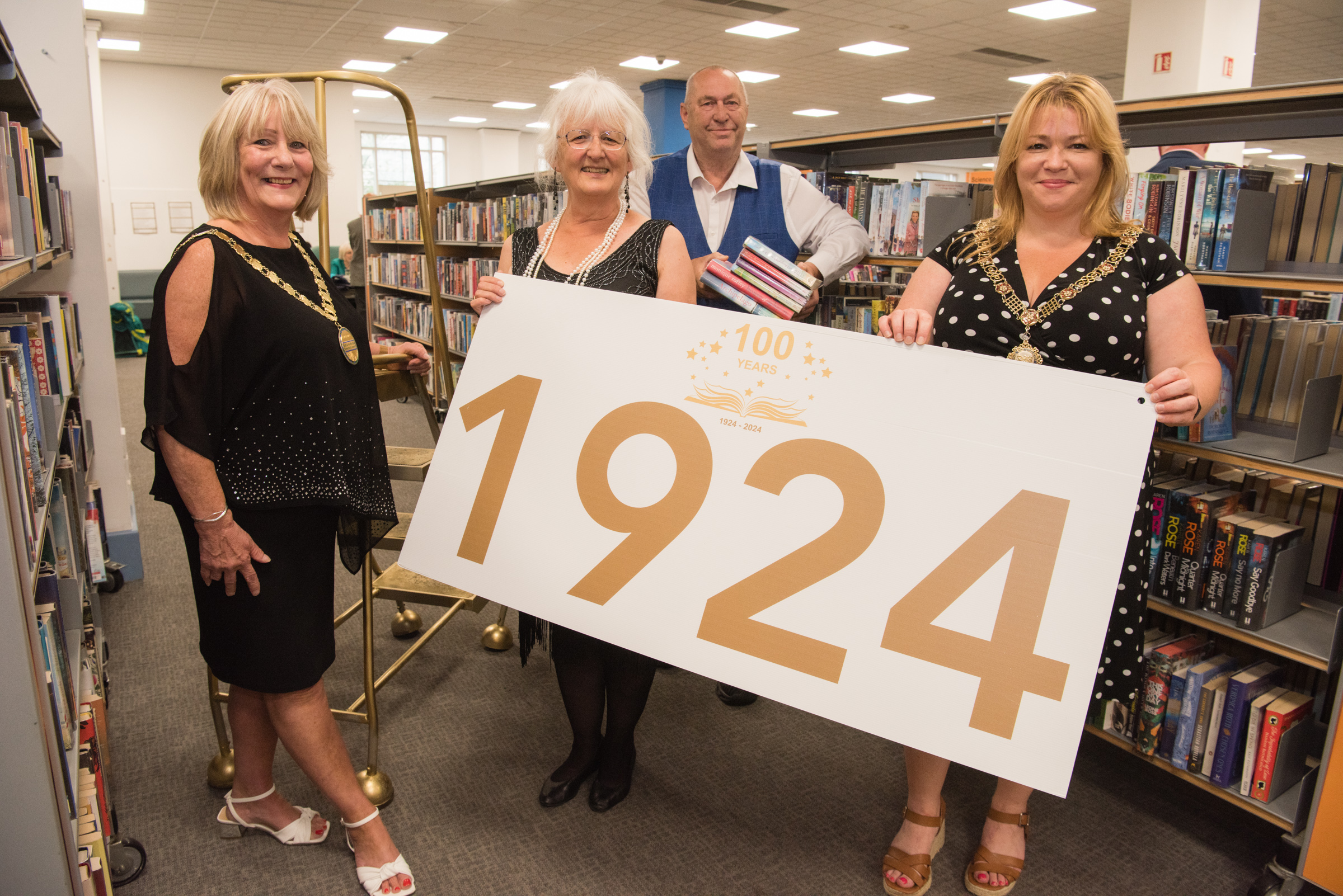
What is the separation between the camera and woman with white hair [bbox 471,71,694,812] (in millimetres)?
1596

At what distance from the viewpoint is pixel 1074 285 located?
1.46 m

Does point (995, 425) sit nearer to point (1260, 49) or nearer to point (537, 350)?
point (537, 350)

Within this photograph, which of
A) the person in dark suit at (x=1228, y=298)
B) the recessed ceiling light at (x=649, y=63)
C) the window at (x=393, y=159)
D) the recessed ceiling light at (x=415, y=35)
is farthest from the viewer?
the window at (x=393, y=159)

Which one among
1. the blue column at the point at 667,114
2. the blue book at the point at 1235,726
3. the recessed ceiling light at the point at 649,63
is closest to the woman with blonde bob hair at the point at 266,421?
the blue book at the point at 1235,726

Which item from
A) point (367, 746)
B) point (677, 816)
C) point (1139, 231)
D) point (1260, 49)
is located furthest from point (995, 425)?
point (1260, 49)

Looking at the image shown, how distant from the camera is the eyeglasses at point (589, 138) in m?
1.58

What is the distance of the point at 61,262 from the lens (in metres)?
2.86

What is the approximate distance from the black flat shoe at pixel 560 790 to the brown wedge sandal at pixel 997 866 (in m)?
0.87

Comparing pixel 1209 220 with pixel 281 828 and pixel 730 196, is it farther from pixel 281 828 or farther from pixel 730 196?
pixel 281 828

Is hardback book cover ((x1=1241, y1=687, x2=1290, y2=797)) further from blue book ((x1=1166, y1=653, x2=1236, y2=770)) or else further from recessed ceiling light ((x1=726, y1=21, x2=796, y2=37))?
recessed ceiling light ((x1=726, y1=21, x2=796, y2=37))

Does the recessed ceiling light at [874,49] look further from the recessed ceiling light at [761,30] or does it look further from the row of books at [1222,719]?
the row of books at [1222,719]

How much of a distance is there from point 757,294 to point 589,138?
0.44 m

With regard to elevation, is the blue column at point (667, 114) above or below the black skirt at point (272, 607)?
above

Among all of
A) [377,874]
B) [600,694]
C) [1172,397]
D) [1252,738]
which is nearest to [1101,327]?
[1172,397]
